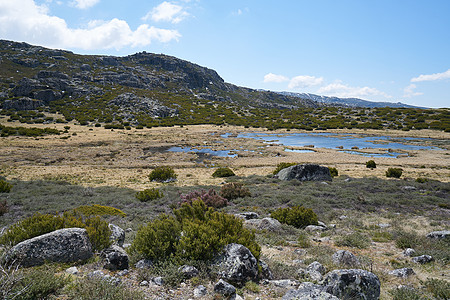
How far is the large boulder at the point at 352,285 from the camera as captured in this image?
16.0ft

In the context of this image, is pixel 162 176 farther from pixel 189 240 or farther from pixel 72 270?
pixel 189 240

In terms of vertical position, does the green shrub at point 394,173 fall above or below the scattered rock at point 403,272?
below

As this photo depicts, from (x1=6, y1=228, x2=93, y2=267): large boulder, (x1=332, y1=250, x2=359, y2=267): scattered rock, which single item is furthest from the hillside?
(x1=332, y1=250, x2=359, y2=267): scattered rock

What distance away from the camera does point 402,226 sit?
10.9 metres

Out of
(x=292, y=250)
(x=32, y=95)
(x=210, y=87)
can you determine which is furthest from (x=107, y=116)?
(x=210, y=87)

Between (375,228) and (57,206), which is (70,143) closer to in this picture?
(57,206)

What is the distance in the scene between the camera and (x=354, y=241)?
29.0 ft

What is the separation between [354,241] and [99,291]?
27.7 ft

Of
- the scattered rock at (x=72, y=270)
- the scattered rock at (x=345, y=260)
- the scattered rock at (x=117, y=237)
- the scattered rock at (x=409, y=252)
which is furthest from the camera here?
the scattered rock at (x=409, y=252)

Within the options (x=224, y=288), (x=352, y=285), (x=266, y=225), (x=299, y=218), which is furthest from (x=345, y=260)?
(x=299, y=218)

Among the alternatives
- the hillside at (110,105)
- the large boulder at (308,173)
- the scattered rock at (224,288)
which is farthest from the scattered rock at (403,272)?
the hillside at (110,105)

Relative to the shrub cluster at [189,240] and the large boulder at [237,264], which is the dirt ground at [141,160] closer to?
the shrub cluster at [189,240]

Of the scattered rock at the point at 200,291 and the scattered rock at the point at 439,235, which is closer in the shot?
the scattered rock at the point at 200,291

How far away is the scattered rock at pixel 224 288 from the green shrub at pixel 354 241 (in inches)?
223
